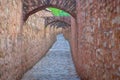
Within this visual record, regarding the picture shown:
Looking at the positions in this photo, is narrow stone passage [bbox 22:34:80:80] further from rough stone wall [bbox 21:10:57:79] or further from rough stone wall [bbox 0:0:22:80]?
rough stone wall [bbox 0:0:22:80]

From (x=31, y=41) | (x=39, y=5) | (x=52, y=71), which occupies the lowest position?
(x=52, y=71)

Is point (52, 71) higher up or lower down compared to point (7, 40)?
lower down

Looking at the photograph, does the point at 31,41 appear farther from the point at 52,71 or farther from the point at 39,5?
the point at 39,5

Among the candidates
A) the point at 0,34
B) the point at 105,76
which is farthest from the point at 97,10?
the point at 0,34

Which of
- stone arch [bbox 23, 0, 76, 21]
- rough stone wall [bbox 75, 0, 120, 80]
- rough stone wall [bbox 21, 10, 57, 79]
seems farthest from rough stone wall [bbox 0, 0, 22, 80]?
rough stone wall [bbox 75, 0, 120, 80]

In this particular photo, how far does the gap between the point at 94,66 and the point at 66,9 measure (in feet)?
11.6

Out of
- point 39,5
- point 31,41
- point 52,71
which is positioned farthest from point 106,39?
point 31,41

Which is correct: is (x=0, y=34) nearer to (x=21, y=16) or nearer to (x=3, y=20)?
(x=3, y=20)

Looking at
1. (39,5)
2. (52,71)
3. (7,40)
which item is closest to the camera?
(7,40)

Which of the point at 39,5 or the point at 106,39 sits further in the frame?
the point at 39,5

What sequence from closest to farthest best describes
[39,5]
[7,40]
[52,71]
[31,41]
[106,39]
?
[106,39] → [7,40] → [39,5] → [52,71] → [31,41]

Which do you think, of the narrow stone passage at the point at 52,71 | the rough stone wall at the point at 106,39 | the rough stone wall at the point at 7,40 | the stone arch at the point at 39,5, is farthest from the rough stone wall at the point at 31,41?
the rough stone wall at the point at 106,39

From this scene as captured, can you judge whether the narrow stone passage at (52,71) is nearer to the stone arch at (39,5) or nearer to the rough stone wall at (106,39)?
the stone arch at (39,5)

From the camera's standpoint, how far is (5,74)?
5090 mm
